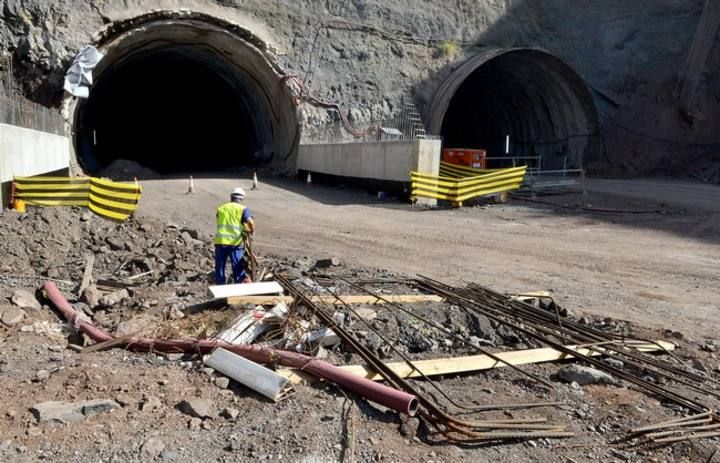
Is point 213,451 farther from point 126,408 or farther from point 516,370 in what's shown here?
point 516,370

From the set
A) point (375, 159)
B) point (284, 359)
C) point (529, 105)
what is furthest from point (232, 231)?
point (529, 105)

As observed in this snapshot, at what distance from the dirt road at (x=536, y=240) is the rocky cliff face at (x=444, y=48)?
23.5ft

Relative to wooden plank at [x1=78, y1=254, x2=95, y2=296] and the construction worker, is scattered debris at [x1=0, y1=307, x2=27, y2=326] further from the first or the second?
the construction worker

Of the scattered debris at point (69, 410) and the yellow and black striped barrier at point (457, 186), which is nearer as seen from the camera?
the scattered debris at point (69, 410)

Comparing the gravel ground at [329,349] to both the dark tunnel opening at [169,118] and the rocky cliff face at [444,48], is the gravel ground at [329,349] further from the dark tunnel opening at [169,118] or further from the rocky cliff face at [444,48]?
the dark tunnel opening at [169,118]

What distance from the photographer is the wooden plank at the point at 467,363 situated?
16.4ft

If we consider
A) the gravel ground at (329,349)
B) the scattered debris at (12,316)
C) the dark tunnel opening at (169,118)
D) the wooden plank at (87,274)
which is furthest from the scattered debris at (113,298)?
the dark tunnel opening at (169,118)

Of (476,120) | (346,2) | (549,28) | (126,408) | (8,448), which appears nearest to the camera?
(8,448)

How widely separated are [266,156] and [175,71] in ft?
26.4

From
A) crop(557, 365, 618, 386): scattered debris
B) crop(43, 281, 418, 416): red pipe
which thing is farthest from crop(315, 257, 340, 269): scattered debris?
crop(557, 365, 618, 386): scattered debris

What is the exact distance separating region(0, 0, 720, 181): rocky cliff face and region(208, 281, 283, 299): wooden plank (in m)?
17.7

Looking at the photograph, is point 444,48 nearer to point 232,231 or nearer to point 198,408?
point 232,231

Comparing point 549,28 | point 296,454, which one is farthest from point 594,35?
point 296,454

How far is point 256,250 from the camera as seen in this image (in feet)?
34.8
